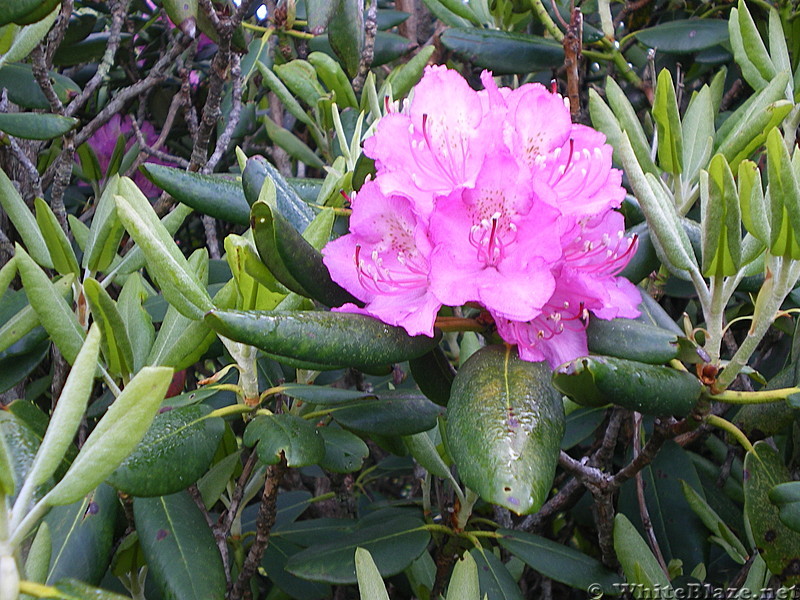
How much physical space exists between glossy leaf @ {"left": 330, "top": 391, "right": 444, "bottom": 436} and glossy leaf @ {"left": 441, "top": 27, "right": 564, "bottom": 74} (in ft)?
2.97

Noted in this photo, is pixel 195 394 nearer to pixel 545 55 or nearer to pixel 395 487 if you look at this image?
pixel 545 55

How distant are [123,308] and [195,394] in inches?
7.5

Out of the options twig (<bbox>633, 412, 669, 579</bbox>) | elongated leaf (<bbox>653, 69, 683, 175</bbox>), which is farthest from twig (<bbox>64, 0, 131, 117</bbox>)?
twig (<bbox>633, 412, 669, 579</bbox>)

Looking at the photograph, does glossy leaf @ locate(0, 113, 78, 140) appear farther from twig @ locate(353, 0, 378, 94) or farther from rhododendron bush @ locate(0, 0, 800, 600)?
twig @ locate(353, 0, 378, 94)

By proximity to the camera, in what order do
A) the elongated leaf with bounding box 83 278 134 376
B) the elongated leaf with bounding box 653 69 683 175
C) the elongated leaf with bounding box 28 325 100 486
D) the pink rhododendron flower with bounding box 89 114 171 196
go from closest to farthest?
the elongated leaf with bounding box 28 325 100 486 < the elongated leaf with bounding box 83 278 134 376 < the elongated leaf with bounding box 653 69 683 175 < the pink rhododendron flower with bounding box 89 114 171 196

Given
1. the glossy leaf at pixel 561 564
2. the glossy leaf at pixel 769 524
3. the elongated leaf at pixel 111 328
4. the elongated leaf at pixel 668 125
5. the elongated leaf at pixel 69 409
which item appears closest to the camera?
the elongated leaf at pixel 69 409

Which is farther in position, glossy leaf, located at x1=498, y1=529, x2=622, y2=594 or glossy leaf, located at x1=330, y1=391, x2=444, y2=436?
glossy leaf, located at x1=498, y1=529, x2=622, y2=594

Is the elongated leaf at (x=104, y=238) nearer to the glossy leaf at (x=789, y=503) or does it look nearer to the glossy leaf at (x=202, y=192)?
the glossy leaf at (x=202, y=192)

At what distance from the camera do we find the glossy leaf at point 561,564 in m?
1.13

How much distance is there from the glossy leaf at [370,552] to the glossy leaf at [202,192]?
51 centimetres

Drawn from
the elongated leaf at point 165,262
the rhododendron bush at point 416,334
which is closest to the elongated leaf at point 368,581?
the rhododendron bush at point 416,334

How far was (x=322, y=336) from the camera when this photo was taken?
0.68 metres

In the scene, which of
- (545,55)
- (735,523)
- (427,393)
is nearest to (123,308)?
(427,393)

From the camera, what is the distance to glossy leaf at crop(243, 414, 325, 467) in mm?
802
